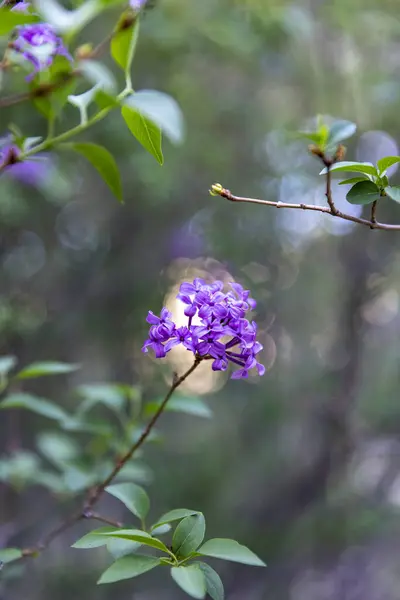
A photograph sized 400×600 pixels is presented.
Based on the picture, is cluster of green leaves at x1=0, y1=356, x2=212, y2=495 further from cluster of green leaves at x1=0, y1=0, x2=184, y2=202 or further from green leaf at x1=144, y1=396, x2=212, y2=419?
cluster of green leaves at x1=0, y1=0, x2=184, y2=202

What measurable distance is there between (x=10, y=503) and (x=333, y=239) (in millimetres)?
1805

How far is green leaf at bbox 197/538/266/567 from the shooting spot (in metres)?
0.51

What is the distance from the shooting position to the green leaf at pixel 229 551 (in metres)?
0.51

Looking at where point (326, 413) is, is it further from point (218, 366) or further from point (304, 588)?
point (218, 366)

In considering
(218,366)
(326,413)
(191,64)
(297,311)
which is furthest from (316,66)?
(218,366)

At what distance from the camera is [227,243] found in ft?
7.82

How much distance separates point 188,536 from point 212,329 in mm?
230

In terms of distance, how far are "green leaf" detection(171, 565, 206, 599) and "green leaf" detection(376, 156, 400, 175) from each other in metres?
0.45

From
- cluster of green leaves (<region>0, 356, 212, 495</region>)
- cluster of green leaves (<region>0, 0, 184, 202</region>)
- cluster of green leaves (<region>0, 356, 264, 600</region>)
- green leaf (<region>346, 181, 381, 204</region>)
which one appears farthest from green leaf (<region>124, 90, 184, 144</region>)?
cluster of green leaves (<region>0, 356, 212, 495</region>)

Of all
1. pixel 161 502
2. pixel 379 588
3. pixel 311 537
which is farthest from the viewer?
pixel 379 588

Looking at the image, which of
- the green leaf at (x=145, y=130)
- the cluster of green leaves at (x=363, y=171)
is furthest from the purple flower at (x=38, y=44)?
the cluster of green leaves at (x=363, y=171)

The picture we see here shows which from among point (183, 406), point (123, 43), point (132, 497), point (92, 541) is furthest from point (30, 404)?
point (123, 43)

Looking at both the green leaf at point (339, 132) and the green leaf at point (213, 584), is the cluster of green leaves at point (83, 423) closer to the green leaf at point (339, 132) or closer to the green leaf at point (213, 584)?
the green leaf at point (213, 584)

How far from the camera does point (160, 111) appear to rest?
1.70 feet
